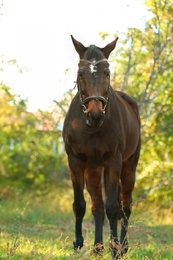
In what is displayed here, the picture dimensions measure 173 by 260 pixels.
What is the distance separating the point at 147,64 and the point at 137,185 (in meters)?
4.07

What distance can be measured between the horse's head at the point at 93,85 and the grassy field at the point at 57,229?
1.01 m

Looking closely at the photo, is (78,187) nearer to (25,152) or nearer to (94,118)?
(94,118)

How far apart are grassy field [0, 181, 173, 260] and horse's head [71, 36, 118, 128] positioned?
39.8 inches

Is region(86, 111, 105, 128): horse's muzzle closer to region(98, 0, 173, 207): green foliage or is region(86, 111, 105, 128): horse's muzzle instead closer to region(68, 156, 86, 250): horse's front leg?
region(68, 156, 86, 250): horse's front leg

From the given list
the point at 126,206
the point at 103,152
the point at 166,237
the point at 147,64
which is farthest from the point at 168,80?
the point at 103,152

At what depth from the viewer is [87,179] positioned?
714 cm

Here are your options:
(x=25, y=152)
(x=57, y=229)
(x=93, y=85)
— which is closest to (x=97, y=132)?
(x=93, y=85)

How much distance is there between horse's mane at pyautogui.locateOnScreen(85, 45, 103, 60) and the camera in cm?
593

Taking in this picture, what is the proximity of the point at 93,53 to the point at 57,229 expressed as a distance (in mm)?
5638

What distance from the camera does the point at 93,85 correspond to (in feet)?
18.6

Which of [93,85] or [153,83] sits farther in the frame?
[153,83]

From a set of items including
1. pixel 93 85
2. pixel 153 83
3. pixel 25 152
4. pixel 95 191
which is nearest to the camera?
pixel 93 85

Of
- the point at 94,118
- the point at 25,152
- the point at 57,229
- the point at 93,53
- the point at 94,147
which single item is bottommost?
the point at 57,229

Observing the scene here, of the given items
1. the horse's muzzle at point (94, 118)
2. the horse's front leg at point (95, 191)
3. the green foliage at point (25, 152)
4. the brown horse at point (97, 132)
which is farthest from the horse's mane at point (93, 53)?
the green foliage at point (25, 152)
